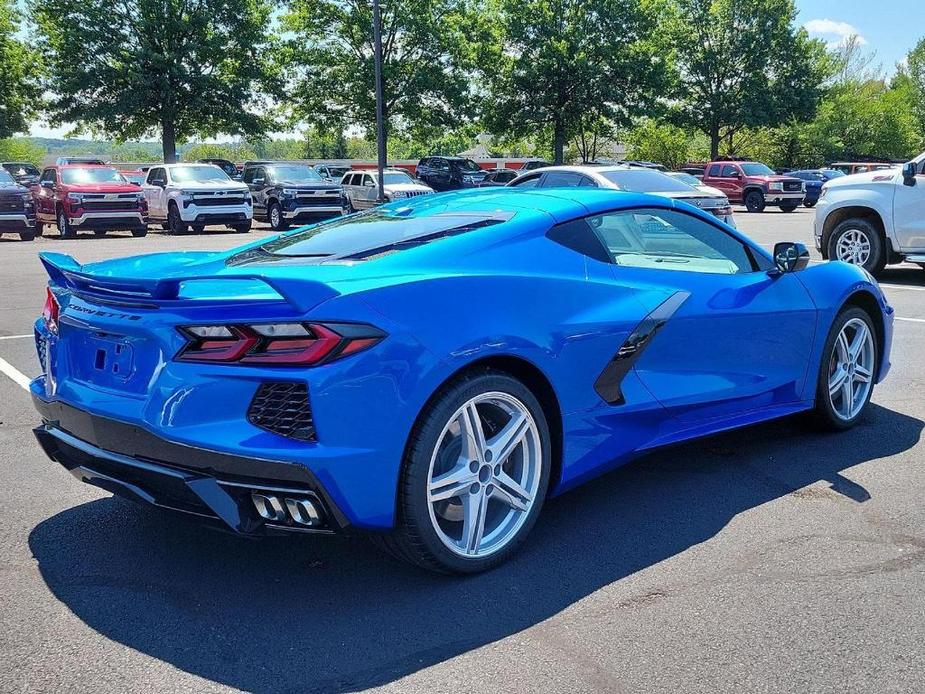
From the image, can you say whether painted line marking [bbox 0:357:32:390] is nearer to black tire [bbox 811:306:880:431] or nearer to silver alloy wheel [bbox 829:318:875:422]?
black tire [bbox 811:306:880:431]

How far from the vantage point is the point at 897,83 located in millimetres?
77875

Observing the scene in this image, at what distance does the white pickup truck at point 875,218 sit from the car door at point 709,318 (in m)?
7.75

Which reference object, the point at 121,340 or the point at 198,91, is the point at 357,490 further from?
the point at 198,91

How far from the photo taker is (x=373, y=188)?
25859 millimetres

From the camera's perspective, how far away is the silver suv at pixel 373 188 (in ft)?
84.0

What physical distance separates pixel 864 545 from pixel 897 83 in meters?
84.5

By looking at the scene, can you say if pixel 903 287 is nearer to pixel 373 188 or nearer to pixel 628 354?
pixel 628 354

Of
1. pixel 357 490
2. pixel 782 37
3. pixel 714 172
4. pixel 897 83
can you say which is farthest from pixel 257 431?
pixel 897 83

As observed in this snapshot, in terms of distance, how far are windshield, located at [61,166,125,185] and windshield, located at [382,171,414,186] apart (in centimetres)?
699

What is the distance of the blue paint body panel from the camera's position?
3002mm

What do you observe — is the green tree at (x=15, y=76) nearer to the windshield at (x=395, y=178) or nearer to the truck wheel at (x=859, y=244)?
the windshield at (x=395, y=178)

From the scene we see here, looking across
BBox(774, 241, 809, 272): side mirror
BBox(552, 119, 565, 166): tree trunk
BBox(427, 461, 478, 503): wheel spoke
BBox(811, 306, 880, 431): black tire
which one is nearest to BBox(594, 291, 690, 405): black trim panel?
BBox(427, 461, 478, 503): wheel spoke

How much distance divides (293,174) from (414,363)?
23827 millimetres

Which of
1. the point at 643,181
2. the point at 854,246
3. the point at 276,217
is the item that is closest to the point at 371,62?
the point at 276,217
